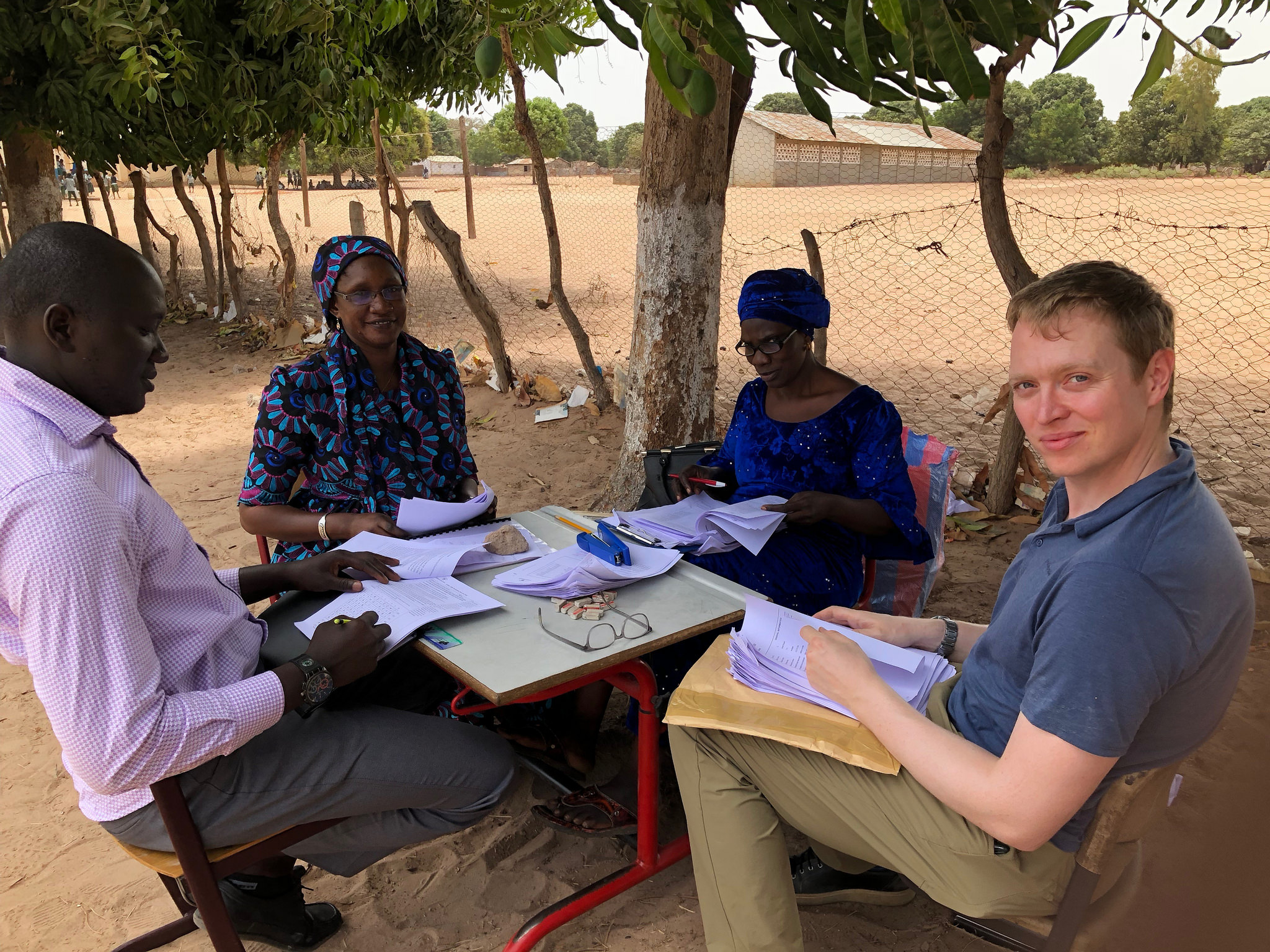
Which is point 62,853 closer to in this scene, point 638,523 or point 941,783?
point 638,523

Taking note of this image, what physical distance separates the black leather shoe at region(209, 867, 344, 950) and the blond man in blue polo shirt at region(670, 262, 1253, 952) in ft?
3.83

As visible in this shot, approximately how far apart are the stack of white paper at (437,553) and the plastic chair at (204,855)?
642mm

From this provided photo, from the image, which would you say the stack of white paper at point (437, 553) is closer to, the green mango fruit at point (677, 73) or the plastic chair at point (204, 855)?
the plastic chair at point (204, 855)

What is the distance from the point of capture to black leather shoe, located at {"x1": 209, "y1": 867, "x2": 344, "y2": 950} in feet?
7.44

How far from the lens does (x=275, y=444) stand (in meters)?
2.90

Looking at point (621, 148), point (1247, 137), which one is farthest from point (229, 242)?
point (621, 148)

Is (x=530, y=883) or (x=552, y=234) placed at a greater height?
(x=552, y=234)

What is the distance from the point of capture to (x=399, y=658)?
256 cm

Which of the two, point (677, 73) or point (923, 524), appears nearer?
point (677, 73)

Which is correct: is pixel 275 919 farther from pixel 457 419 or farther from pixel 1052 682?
pixel 1052 682

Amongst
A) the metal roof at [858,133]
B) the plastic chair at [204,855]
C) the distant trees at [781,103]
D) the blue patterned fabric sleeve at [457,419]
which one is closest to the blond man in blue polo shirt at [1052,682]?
the plastic chair at [204,855]

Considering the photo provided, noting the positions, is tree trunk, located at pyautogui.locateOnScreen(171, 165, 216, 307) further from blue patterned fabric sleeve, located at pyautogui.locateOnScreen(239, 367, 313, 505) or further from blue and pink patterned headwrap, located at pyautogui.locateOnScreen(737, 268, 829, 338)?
blue and pink patterned headwrap, located at pyautogui.locateOnScreen(737, 268, 829, 338)

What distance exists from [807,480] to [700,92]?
1.84m

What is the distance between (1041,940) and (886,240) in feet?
44.6
